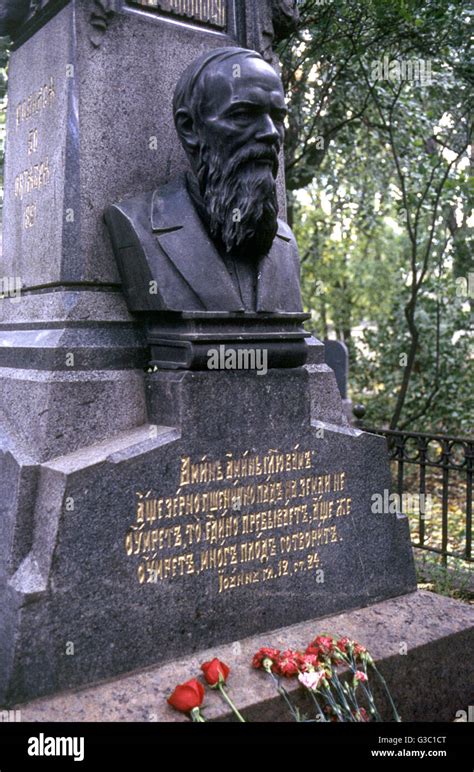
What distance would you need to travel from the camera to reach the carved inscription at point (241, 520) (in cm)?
313

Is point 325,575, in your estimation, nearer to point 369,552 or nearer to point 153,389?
point 369,552

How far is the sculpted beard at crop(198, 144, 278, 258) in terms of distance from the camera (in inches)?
132

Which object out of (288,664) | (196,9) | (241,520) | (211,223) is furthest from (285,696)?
(196,9)

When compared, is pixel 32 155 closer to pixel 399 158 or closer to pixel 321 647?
pixel 321 647

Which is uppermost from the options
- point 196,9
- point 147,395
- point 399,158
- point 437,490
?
point 399,158

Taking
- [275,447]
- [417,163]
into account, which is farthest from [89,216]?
[417,163]

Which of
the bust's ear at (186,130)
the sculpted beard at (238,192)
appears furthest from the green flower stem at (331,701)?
the bust's ear at (186,130)

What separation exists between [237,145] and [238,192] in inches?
8.1

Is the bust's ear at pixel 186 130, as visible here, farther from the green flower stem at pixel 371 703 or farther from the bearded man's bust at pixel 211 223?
the green flower stem at pixel 371 703

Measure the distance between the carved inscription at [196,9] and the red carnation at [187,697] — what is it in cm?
308

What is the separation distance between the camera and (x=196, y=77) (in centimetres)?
335

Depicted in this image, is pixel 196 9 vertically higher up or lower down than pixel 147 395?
higher up

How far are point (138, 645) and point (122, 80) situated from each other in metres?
2.55

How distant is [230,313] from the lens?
11.0 feet
